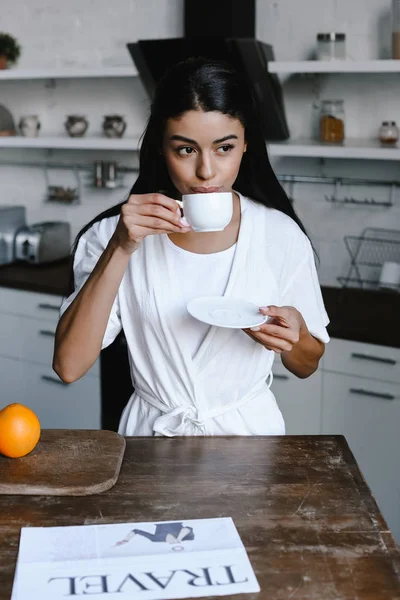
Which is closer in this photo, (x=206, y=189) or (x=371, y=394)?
(x=206, y=189)

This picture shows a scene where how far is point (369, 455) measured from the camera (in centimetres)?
283

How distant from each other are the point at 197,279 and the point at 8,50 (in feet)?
8.79

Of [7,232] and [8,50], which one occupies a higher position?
[8,50]

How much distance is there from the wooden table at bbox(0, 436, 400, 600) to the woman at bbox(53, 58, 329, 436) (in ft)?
0.70

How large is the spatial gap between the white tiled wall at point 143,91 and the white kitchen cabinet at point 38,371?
28.5 inches

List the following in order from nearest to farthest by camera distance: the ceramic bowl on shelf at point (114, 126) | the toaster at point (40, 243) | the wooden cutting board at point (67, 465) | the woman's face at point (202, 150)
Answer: the wooden cutting board at point (67, 465), the woman's face at point (202, 150), the ceramic bowl on shelf at point (114, 126), the toaster at point (40, 243)

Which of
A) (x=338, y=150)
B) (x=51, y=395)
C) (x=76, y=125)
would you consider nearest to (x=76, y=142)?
(x=76, y=125)

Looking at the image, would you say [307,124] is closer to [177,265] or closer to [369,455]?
[369,455]

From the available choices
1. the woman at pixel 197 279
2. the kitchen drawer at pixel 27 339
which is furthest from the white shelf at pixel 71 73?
the woman at pixel 197 279

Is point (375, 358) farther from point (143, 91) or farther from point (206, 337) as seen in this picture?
point (143, 91)

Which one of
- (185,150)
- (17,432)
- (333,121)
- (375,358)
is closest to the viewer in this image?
(17,432)

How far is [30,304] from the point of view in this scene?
11.5 ft

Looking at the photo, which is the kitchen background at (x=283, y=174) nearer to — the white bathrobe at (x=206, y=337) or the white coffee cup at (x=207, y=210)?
the white bathrobe at (x=206, y=337)

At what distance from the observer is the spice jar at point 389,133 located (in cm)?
303
